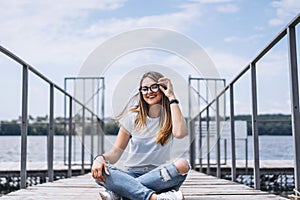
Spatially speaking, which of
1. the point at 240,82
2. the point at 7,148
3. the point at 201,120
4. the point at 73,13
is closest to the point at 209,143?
the point at 201,120

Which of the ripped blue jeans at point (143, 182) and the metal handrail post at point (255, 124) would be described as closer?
the ripped blue jeans at point (143, 182)

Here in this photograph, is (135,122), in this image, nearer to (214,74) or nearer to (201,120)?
(214,74)

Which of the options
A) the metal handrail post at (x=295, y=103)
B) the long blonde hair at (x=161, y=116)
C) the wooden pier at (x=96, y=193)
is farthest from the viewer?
the wooden pier at (x=96, y=193)

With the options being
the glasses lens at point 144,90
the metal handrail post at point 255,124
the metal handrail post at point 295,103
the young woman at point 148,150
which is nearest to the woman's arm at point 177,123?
the young woman at point 148,150

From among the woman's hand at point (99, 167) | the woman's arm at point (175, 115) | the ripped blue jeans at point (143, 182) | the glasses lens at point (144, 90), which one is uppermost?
the glasses lens at point (144, 90)

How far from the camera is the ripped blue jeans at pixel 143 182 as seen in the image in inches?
68.3

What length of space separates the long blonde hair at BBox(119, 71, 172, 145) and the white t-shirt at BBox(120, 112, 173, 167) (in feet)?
0.05

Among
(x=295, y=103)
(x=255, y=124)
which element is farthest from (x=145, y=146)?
(x=255, y=124)

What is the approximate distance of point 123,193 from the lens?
176 cm

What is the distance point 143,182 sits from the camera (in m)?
1.78

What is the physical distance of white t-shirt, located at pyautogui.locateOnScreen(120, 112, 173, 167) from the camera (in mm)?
1819

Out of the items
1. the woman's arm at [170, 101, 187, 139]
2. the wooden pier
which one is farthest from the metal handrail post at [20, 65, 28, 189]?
the woman's arm at [170, 101, 187, 139]

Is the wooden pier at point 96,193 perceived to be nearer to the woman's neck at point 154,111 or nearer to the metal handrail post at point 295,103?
the metal handrail post at point 295,103

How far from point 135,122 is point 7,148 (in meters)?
5.78
